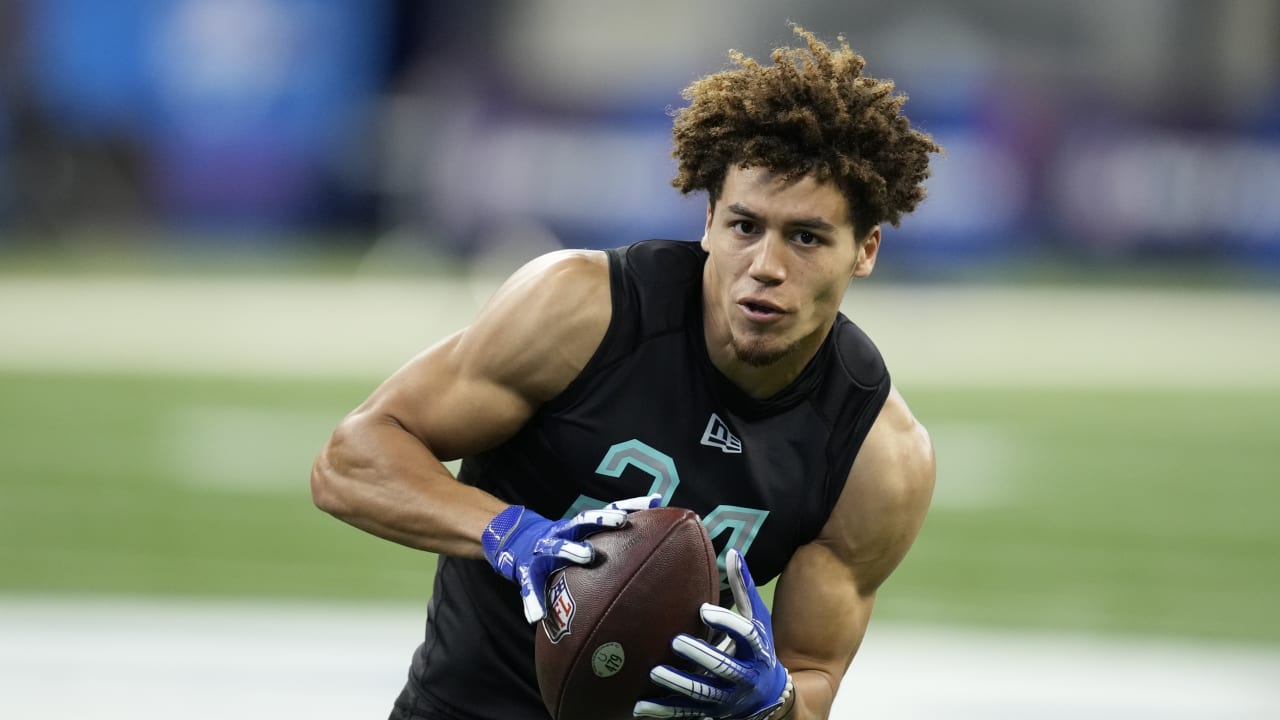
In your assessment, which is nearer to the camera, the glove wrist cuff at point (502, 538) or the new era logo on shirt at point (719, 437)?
the glove wrist cuff at point (502, 538)

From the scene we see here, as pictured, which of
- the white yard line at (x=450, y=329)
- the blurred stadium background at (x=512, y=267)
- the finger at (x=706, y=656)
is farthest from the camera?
the white yard line at (x=450, y=329)

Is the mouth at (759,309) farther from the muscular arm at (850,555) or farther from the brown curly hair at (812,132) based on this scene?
the muscular arm at (850,555)

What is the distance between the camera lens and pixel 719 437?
13.0 ft

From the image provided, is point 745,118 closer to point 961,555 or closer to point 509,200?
point 961,555

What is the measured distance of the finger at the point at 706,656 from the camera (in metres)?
3.38

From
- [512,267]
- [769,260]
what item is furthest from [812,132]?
[512,267]

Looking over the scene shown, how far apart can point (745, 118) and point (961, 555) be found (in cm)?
557

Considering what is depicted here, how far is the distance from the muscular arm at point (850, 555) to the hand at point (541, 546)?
64 cm

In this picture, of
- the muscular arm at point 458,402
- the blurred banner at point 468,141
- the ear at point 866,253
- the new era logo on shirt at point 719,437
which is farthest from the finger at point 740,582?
the blurred banner at point 468,141

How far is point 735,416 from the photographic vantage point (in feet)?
13.2

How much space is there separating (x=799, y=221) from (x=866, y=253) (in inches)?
14.4

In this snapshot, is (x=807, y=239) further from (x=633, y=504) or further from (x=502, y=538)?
(x=502, y=538)

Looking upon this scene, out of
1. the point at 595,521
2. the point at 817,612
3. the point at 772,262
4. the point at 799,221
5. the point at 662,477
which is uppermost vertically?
the point at 799,221

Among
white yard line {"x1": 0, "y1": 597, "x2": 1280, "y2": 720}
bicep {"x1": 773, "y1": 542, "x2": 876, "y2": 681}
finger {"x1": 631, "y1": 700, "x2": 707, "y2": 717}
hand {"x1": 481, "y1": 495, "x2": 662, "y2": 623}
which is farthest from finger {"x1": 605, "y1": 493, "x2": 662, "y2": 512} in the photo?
white yard line {"x1": 0, "y1": 597, "x2": 1280, "y2": 720}
